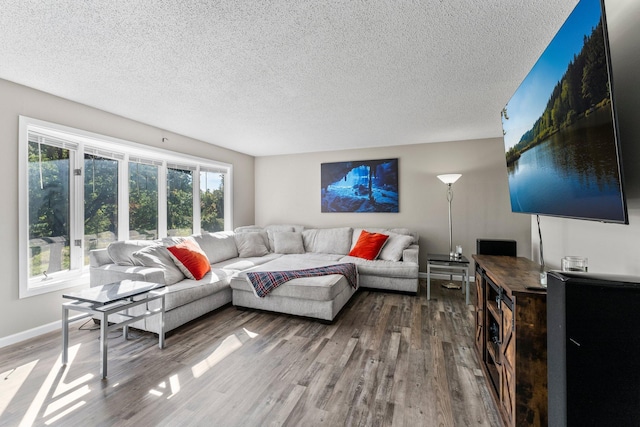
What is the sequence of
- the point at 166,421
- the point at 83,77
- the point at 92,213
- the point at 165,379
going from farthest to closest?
the point at 92,213 < the point at 83,77 < the point at 165,379 < the point at 166,421

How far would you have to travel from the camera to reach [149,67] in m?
2.17

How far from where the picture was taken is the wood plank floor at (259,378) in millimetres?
1577

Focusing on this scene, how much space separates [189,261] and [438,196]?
391cm

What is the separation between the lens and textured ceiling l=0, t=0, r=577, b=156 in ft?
5.17

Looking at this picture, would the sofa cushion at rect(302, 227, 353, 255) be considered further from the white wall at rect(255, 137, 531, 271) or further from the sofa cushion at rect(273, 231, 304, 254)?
the white wall at rect(255, 137, 531, 271)

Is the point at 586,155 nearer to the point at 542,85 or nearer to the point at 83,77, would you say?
the point at 542,85

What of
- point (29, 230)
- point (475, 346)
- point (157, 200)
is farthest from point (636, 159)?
point (157, 200)

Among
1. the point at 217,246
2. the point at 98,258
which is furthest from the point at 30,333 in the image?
the point at 217,246

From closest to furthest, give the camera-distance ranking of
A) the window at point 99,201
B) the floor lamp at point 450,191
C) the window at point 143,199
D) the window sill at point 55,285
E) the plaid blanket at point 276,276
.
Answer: the window sill at point 55,285, the plaid blanket at point 276,276, the window at point 99,201, the window at point 143,199, the floor lamp at point 450,191

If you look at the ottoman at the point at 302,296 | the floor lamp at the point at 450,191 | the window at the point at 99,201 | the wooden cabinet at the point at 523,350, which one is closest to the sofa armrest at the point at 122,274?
the window at the point at 99,201

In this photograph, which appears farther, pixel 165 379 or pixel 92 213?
pixel 92 213

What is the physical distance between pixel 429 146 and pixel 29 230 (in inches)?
207

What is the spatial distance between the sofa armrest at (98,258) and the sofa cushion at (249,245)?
5.84 ft

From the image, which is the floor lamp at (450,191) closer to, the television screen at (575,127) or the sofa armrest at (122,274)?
the television screen at (575,127)
